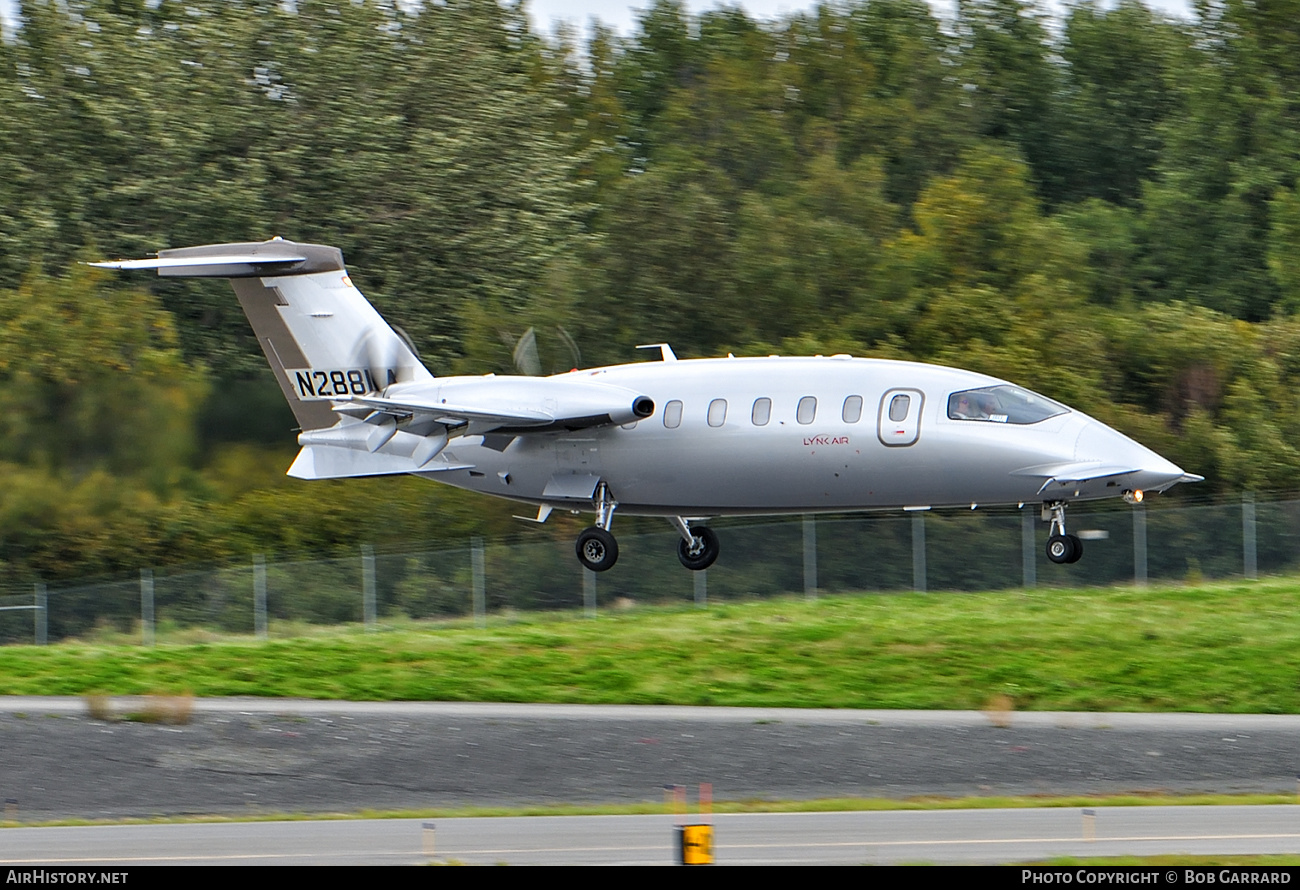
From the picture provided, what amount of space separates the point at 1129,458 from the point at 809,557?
15.6 m

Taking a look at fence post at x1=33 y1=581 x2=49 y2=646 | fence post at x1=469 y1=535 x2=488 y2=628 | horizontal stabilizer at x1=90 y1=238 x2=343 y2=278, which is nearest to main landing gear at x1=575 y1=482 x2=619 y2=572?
horizontal stabilizer at x1=90 y1=238 x2=343 y2=278

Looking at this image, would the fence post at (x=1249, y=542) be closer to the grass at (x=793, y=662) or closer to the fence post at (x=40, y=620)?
the grass at (x=793, y=662)

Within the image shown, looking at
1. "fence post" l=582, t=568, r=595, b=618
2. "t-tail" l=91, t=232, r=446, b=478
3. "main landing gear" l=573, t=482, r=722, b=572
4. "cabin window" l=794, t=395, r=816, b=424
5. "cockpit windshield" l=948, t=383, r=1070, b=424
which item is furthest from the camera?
"fence post" l=582, t=568, r=595, b=618

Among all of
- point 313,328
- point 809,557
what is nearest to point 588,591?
point 809,557

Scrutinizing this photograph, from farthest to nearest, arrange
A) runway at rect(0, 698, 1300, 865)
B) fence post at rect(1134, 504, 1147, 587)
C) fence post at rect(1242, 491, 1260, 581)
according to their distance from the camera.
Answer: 1. fence post at rect(1242, 491, 1260, 581)
2. fence post at rect(1134, 504, 1147, 587)
3. runway at rect(0, 698, 1300, 865)

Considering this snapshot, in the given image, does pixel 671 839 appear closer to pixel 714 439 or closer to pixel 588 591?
pixel 714 439

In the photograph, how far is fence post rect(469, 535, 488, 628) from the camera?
1598 inches

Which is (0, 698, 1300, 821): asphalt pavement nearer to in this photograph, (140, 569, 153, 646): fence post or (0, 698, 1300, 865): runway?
(0, 698, 1300, 865): runway

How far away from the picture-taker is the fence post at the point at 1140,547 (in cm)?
4141

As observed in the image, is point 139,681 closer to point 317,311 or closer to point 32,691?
point 32,691

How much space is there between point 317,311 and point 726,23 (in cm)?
4981

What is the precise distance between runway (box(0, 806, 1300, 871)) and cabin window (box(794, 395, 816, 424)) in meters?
7.60

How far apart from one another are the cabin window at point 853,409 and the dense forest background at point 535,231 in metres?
6.86
